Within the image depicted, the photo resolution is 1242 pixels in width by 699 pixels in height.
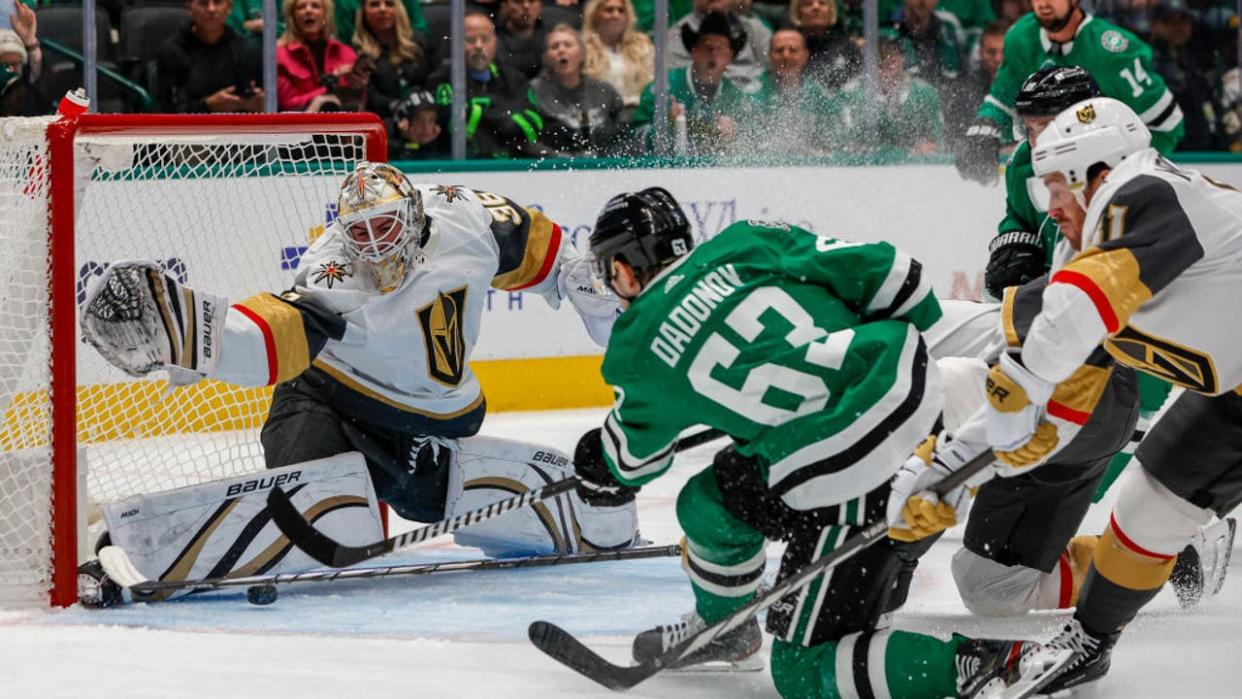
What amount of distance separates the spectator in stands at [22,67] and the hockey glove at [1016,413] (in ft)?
10.9

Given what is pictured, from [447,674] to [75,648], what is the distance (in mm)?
631

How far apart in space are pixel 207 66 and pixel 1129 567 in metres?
3.46

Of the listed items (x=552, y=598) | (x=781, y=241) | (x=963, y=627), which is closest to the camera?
(x=781, y=241)

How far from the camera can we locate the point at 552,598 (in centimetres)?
351

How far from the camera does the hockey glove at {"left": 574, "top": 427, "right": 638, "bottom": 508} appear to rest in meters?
2.92

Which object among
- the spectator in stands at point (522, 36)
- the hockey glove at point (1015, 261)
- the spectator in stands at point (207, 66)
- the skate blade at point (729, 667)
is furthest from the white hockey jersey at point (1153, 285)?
the spectator in stands at point (522, 36)

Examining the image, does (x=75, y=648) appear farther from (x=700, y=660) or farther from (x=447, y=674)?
(x=700, y=660)

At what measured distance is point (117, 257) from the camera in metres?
4.35

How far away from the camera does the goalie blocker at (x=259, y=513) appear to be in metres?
3.42

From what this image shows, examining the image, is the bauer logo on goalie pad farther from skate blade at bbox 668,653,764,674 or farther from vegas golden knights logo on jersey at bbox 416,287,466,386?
skate blade at bbox 668,653,764,674

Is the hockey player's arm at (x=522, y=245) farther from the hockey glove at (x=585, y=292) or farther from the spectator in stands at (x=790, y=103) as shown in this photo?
the spectator in stands at (x=790, y=103)

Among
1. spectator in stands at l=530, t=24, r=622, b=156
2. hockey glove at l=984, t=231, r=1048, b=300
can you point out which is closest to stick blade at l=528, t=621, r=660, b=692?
hockey glove at l=984, t=231, r=1048, b=300

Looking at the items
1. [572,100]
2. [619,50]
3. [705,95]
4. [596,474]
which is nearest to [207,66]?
[572,100]

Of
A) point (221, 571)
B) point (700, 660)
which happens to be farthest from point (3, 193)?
point (700, 660)
